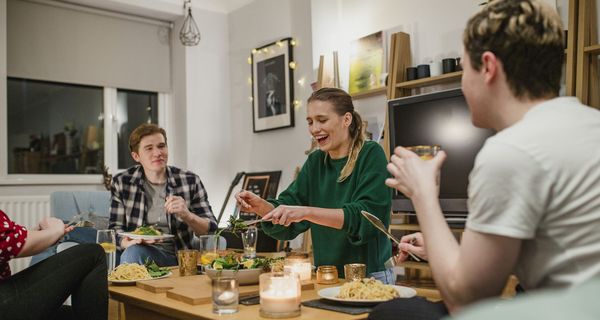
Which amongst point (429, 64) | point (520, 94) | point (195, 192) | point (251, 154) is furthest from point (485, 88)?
point (251, 154)

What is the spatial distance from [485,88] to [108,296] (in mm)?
1377

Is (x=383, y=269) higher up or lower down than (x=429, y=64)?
lower down

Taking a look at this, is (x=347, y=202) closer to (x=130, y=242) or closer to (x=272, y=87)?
(x=130, y=242)

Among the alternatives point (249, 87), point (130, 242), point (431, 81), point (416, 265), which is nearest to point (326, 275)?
point (130, 242)

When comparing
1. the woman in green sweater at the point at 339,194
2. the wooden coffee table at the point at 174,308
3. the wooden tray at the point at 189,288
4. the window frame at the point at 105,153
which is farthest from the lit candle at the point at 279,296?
the window frame at the point at 105,153

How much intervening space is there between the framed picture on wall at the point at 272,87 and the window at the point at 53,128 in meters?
1.39

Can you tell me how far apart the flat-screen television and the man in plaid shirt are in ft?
4.17

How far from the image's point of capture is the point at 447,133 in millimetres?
3281

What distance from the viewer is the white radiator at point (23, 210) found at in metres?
4.09

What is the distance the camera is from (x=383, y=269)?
2.13 m

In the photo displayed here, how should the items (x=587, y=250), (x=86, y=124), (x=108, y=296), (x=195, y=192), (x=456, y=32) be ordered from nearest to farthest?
1. (x=587, y=250)
2. (x=108, y=296)
3. (x=195, y=192)
4. (x=456, y=32)
5. (x=86, y=124)

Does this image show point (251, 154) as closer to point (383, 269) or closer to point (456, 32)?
point (456, 32)

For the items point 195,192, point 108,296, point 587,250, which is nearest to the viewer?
point 587,250

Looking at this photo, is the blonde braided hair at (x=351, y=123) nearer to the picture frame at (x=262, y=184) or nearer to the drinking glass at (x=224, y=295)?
the drinking glass at (x=224, y=295)
